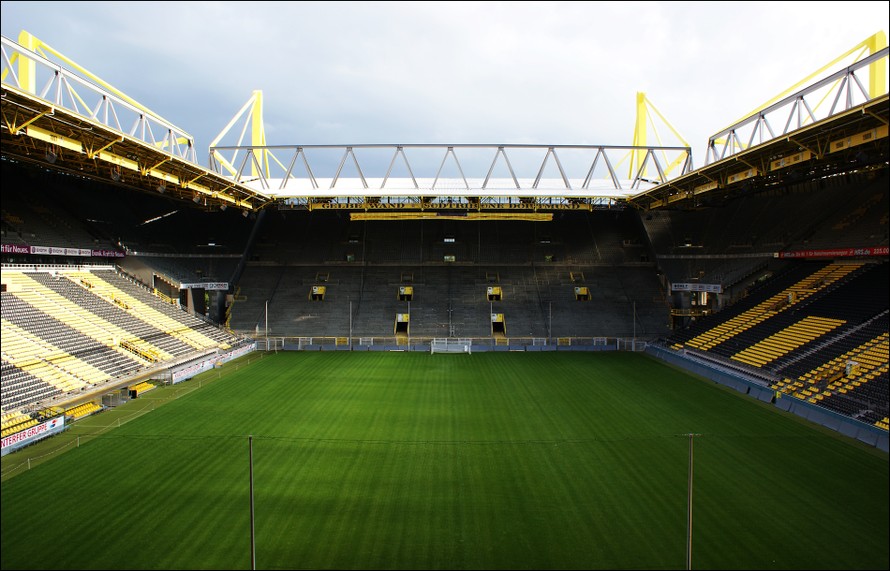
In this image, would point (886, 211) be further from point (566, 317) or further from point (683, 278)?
point (566, 317)

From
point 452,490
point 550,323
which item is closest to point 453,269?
point 550,323

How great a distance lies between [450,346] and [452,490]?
67.3ft

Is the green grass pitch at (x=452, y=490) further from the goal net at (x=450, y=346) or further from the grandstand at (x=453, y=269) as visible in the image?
the goal net at (x=450, y=346)

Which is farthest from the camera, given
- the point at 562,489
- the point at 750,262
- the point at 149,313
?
the point at 750,262

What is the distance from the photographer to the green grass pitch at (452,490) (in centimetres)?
848

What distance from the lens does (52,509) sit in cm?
994

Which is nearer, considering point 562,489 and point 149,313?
point 562,489

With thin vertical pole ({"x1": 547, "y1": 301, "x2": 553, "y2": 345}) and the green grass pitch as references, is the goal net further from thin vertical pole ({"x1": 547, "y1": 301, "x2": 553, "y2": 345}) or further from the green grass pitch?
the green grass pitch

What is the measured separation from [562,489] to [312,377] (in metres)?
15.9

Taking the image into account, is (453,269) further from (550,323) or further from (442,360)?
(442,360)

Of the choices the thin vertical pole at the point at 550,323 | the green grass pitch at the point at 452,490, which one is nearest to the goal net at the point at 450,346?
the thin vertical pole at the point at 550,323

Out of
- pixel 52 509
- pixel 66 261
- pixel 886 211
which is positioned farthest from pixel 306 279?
pixel 886 211

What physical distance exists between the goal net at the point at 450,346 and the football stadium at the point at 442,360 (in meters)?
0.41

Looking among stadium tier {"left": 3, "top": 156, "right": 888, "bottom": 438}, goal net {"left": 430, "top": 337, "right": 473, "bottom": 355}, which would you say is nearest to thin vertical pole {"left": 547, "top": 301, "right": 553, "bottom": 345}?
stadium tier {"left": 3, "top": 156, "right": 888, "bottom": 438}
